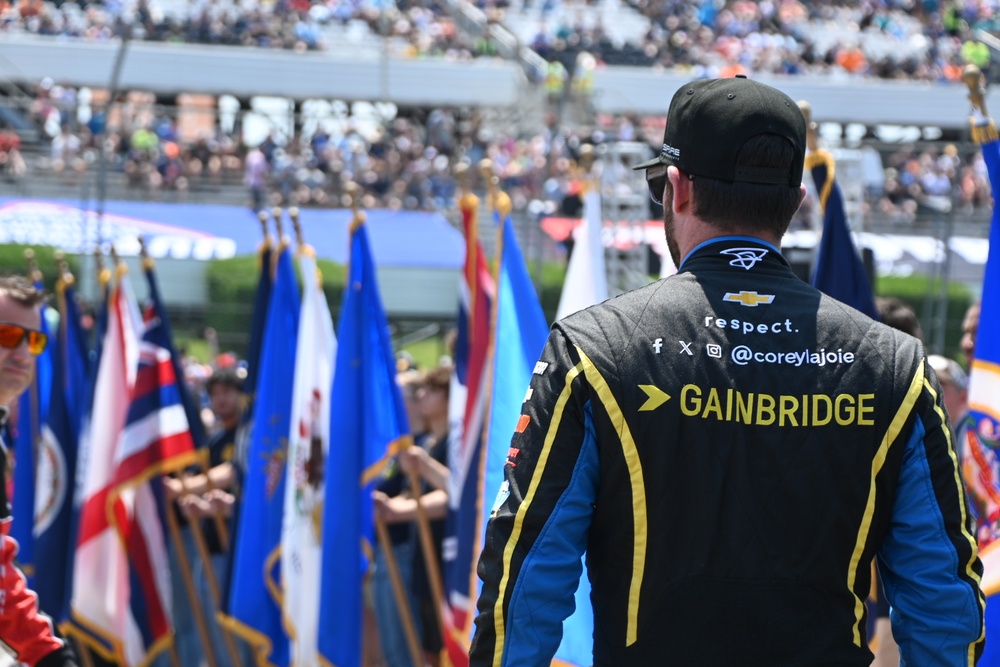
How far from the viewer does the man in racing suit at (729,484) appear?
2043 millimetres

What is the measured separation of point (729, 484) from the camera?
2055mm

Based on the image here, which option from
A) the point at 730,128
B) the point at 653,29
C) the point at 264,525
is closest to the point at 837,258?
the point at 730,128

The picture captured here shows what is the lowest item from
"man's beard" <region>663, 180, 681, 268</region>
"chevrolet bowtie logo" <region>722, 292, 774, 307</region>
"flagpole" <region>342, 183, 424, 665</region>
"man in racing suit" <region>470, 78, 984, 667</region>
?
"flagpole" <region>342, 183, 424, 665</region>

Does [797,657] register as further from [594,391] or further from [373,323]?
[373,323]

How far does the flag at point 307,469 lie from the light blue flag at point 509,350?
149 cm

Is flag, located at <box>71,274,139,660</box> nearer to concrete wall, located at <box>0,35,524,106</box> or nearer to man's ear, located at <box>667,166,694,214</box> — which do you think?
man's ear, located at <box>667,166,694,214</box>

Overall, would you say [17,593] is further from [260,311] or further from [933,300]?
[933,300]

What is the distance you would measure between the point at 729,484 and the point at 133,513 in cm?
498

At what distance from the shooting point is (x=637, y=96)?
28.1 m

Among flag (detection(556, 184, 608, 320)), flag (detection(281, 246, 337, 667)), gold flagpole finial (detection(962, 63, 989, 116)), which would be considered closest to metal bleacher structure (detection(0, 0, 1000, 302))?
flag (detection(281, 246, 337, 667))

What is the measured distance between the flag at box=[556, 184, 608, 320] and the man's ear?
3061mm

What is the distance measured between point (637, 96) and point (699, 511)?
26734mm

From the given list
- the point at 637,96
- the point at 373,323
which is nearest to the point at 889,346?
the point at 373,323

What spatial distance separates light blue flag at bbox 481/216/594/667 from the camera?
14.3 ft
